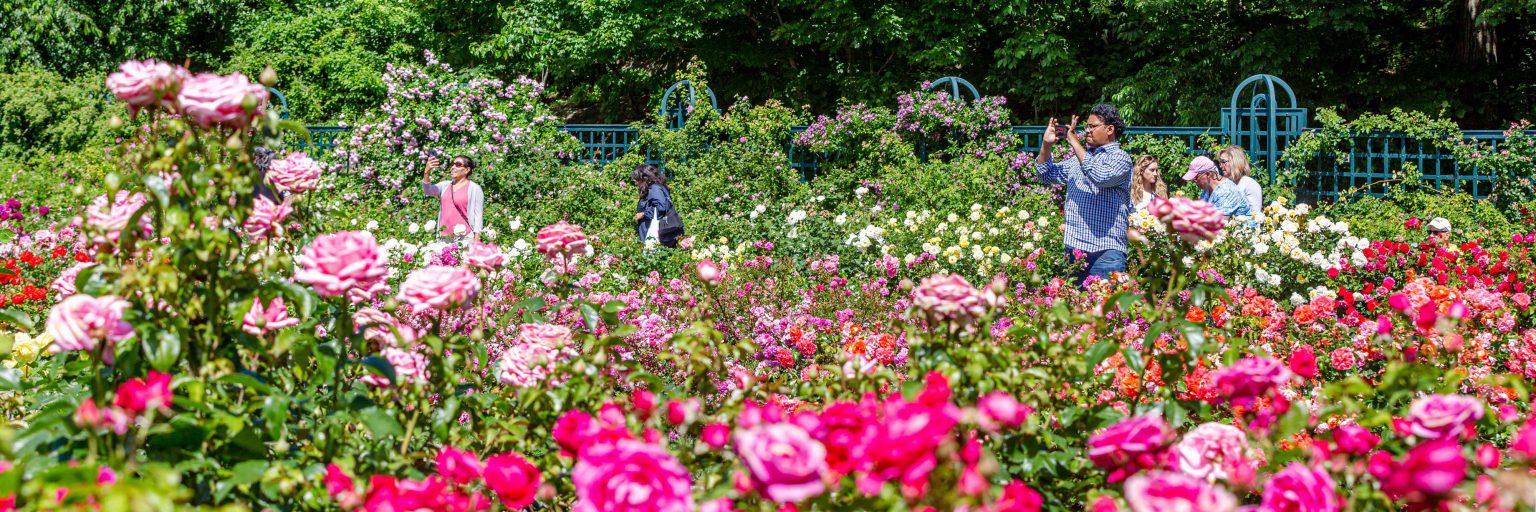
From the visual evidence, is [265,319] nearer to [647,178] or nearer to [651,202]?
[651,202]

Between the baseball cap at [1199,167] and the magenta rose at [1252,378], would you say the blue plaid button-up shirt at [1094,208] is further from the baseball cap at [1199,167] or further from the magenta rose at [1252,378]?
the magenta rose at [1252,378]

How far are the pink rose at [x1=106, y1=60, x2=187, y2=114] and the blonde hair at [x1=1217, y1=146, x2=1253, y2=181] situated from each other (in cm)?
571

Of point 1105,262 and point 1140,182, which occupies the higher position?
point 1140,182

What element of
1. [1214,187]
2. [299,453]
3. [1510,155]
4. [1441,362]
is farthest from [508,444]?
[1510,155]

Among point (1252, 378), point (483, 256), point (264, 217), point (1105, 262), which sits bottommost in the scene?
point (1105, 262)

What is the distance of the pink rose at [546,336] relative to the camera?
2.11 meters

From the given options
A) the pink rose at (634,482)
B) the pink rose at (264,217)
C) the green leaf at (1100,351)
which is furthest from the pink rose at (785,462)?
the pink rose at (264,217)

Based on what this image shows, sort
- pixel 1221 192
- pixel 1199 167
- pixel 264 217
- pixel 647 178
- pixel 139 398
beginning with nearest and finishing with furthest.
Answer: pixel 139 398 < pixel 264 217 < pixel 1221 192 < pixel 1199 167 < pixel 647 178

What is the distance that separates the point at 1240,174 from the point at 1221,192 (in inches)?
15.7

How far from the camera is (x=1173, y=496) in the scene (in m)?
1.23

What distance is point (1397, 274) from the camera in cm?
525

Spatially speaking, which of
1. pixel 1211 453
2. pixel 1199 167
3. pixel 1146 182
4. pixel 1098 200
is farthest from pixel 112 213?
pixel 1199 167

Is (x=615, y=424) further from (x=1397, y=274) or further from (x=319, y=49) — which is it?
(x=319, y=49)

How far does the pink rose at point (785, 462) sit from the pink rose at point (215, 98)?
1020 mm
